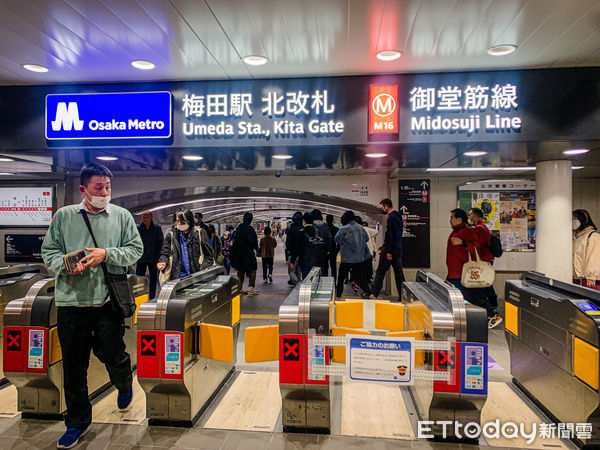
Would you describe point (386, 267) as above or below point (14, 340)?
above

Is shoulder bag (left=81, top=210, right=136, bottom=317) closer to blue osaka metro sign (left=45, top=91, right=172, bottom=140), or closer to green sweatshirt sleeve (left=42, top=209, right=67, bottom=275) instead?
green sweatshirt sleeve (left=42, top=209, right=67, bottom=275)

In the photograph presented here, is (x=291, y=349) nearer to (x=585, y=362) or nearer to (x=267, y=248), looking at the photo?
(x=585, y=362)

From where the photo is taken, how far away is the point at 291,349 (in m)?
2.81

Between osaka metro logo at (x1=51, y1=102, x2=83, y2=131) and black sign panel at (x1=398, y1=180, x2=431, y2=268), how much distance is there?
5369 mm

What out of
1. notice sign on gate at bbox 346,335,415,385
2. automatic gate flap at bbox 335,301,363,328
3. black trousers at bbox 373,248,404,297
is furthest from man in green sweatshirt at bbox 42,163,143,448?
black trousers at bbox 373,248,404,297

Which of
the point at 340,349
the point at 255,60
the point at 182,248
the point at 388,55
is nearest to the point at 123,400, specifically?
the point at 340,349

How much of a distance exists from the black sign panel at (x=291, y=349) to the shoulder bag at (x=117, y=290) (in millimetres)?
1089

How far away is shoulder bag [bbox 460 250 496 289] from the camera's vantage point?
5.25m

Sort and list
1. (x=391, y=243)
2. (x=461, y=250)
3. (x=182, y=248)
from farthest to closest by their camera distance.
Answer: (x=391, y=243) → (x=461, y=250) → (x=182, y=248)

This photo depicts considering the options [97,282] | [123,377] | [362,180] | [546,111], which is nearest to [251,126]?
[97,282]

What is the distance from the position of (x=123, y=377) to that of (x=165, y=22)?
2.50m

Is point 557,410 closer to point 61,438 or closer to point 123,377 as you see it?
point 123,377

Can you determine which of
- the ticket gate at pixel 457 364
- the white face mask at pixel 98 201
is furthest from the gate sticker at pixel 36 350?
the ticket gate at pixel 457 364

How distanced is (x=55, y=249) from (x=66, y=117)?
199 centimetres
